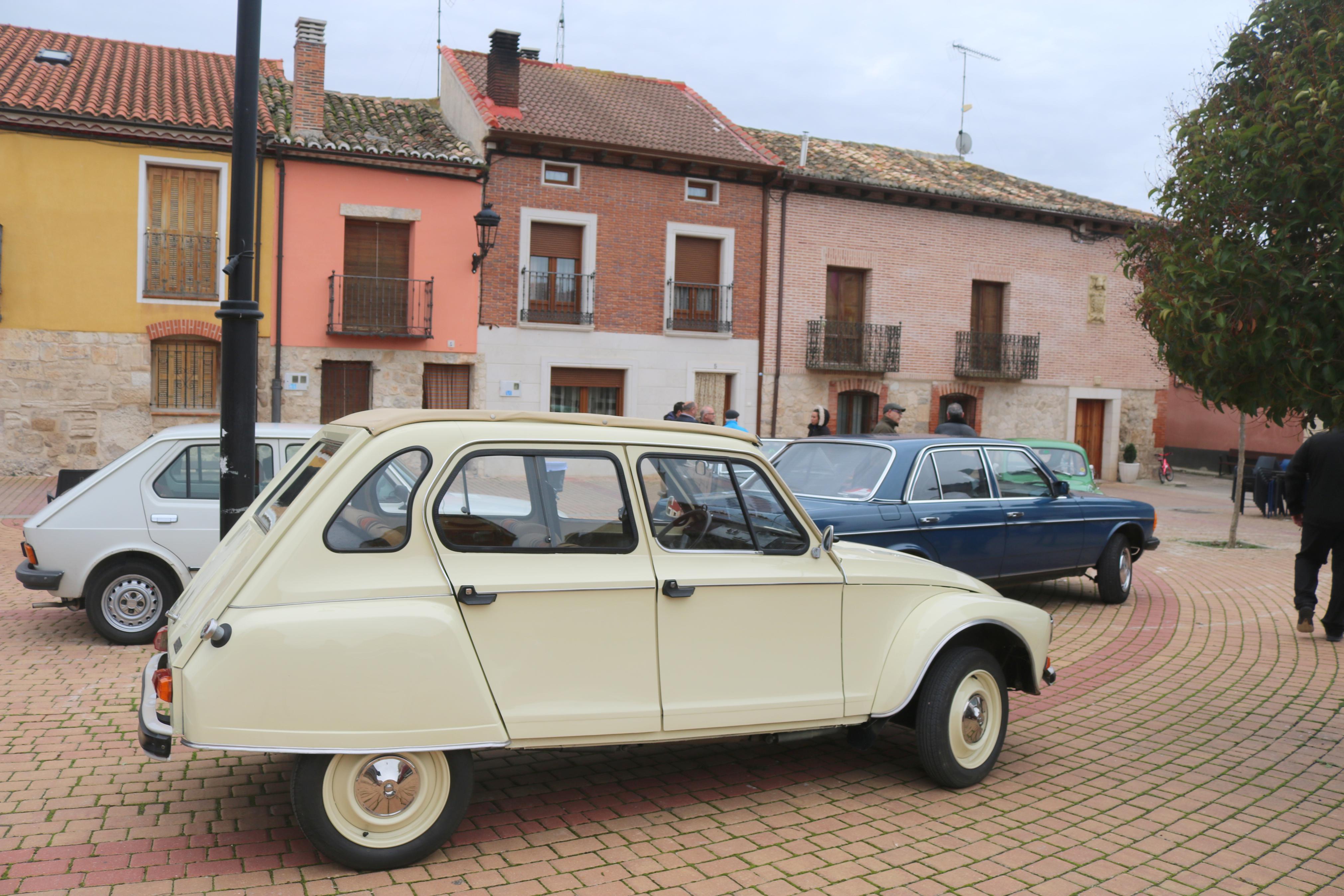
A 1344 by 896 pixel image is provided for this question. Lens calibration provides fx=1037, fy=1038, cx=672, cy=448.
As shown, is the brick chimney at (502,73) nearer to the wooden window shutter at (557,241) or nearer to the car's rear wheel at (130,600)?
the wooden window shutter at (557,241)

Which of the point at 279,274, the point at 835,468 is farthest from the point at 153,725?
the point at 279,274

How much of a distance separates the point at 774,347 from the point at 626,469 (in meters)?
20.6

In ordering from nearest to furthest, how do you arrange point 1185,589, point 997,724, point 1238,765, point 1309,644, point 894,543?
point 997,724, point 1238,765, point 894,543, point 1309,644, point 1185,589

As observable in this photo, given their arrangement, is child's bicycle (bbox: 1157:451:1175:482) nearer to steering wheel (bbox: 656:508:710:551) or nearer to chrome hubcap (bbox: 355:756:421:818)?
steering wheel (bbox: 656:508:710:551)

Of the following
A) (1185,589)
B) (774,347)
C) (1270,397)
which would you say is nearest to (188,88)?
(774,347)

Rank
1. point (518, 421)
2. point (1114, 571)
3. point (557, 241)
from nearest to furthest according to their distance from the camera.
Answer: point (518, 421) < point (1114, 571) < point (557, 241)

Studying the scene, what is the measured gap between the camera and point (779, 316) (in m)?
24.5

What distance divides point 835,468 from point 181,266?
15582 mm

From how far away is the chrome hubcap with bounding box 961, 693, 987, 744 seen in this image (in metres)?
4.85

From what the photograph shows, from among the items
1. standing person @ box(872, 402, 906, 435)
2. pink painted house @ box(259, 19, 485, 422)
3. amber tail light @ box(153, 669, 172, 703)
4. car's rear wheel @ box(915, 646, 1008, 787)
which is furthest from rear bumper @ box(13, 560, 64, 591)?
pink painted house @ box(259, 19, 485, 422)

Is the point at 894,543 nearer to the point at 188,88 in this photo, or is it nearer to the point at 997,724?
the point at 997,724

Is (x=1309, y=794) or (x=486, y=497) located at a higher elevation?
(x=486, y=497)

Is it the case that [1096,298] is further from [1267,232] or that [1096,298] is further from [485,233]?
[1267,232]

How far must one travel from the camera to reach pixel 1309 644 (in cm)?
822
